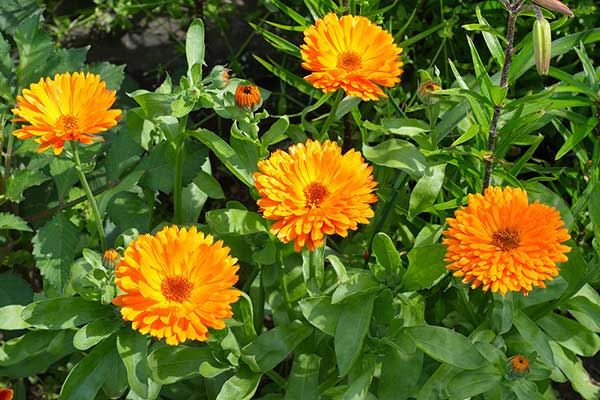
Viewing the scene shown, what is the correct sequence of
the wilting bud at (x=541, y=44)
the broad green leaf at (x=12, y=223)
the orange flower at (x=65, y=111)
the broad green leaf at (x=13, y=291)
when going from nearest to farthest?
1. the wilting bud at (x=541, y=44)
2. the orange flower at (x=65, y=111)
3. the broad green leaf at (x=12, y=223)
4. the broad green leaf at (x=13, y=291)

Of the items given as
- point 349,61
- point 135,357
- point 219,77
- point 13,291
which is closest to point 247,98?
point 219,77

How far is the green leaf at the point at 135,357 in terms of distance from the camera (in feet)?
5.00

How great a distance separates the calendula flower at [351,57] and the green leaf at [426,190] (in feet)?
0.68

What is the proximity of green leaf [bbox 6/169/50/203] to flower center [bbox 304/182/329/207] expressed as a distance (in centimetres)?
68

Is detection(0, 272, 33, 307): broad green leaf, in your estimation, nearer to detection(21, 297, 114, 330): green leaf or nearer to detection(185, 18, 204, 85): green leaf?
detection(21, 297, 114, 330): green leaf

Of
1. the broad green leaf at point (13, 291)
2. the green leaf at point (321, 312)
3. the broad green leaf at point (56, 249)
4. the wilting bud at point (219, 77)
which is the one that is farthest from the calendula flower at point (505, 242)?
the broad green leaf at point (13, 291)

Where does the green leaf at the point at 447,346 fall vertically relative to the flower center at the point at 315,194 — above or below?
below

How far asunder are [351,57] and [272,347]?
58 centimetres

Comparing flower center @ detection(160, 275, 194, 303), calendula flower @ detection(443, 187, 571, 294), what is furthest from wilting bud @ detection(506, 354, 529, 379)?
flower center @ detection(160, 275, 194, 303)

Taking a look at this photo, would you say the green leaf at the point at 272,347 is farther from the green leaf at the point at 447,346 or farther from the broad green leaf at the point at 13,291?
the broad green leaf at the point at 13,291

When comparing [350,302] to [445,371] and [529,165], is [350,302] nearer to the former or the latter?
[445,371]

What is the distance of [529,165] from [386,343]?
65 centimetres

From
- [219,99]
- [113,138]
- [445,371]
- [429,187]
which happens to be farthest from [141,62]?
[445,371]

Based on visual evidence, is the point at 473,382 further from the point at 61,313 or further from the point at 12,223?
the point at 12,223
